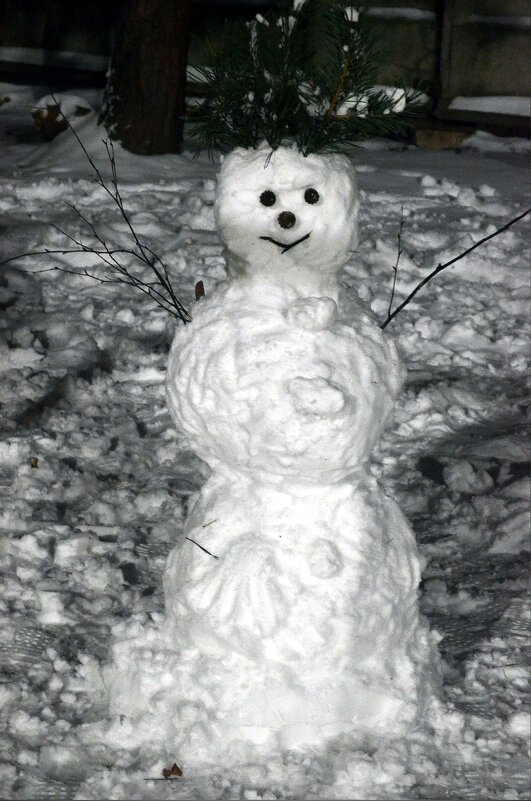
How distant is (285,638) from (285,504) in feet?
1.04

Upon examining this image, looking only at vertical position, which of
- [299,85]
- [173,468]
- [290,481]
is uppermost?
[299,85]

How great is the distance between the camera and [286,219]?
7.60 ft

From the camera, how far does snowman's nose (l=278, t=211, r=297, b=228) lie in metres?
2.32

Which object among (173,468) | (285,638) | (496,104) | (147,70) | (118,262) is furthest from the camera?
(496,104)

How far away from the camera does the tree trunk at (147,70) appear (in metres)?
6.41

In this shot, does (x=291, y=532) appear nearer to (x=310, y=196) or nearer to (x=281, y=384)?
(x=281, y=384)

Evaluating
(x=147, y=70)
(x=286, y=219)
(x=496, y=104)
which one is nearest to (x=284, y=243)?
(x=286, y=219)

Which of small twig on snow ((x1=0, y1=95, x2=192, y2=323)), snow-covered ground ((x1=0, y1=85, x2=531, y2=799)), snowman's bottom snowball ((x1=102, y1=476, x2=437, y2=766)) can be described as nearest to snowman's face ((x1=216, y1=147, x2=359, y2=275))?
small twig on snow ((x1=0, y1=95, x2=192, y2=323))

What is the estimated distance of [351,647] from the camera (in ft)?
8.02

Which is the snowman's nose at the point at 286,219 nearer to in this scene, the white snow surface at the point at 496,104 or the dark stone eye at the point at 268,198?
the dark stone eye at the point at 268,198

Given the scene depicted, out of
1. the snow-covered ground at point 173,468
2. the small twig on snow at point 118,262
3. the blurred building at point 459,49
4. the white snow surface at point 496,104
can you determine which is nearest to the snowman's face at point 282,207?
the small twig on snow at point 118,262

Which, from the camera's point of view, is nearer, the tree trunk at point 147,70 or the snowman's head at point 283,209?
the snowman's head at point 283,209

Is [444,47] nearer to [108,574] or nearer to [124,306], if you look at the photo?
[124,306]

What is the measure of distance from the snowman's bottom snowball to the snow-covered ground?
8 cm
